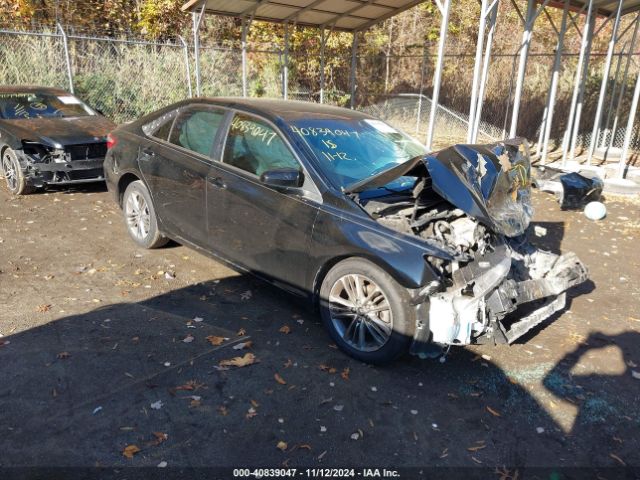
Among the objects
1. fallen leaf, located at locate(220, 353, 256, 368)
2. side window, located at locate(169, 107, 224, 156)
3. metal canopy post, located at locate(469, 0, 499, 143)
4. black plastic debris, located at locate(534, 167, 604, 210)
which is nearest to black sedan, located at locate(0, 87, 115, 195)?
side window, located at locate(169, 107, 224, 156)

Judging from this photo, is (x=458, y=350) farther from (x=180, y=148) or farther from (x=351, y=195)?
(x=180, y=148)

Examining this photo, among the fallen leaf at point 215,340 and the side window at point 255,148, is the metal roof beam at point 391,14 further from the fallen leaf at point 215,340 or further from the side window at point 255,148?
the fallen leaf at point 215,340

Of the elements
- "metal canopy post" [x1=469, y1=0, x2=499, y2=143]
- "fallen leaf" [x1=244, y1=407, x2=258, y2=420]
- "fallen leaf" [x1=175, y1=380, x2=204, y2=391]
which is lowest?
"fallen leaf" [x1=244, y1=407, x2=258, y2=420]

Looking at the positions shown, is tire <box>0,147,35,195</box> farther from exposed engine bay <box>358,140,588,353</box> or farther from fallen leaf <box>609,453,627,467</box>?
fallen leaf <box>609,453,627,467</box>

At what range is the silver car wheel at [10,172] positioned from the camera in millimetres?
7383

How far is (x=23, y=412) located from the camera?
9.64 feet

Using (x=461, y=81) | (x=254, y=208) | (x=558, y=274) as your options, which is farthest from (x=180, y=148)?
(x=461, y=81)

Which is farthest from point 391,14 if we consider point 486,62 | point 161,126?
point 161,126

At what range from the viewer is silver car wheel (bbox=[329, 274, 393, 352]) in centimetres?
348

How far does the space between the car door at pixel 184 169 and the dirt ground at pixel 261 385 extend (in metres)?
0.54

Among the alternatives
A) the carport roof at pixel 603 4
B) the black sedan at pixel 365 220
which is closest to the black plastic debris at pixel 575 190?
the black sedan at pixel 365 220

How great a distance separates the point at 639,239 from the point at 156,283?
6.32 metres

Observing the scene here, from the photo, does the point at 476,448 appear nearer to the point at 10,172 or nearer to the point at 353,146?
the point at 353,146

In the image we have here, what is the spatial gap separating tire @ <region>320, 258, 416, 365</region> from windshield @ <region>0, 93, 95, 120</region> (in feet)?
21.7
